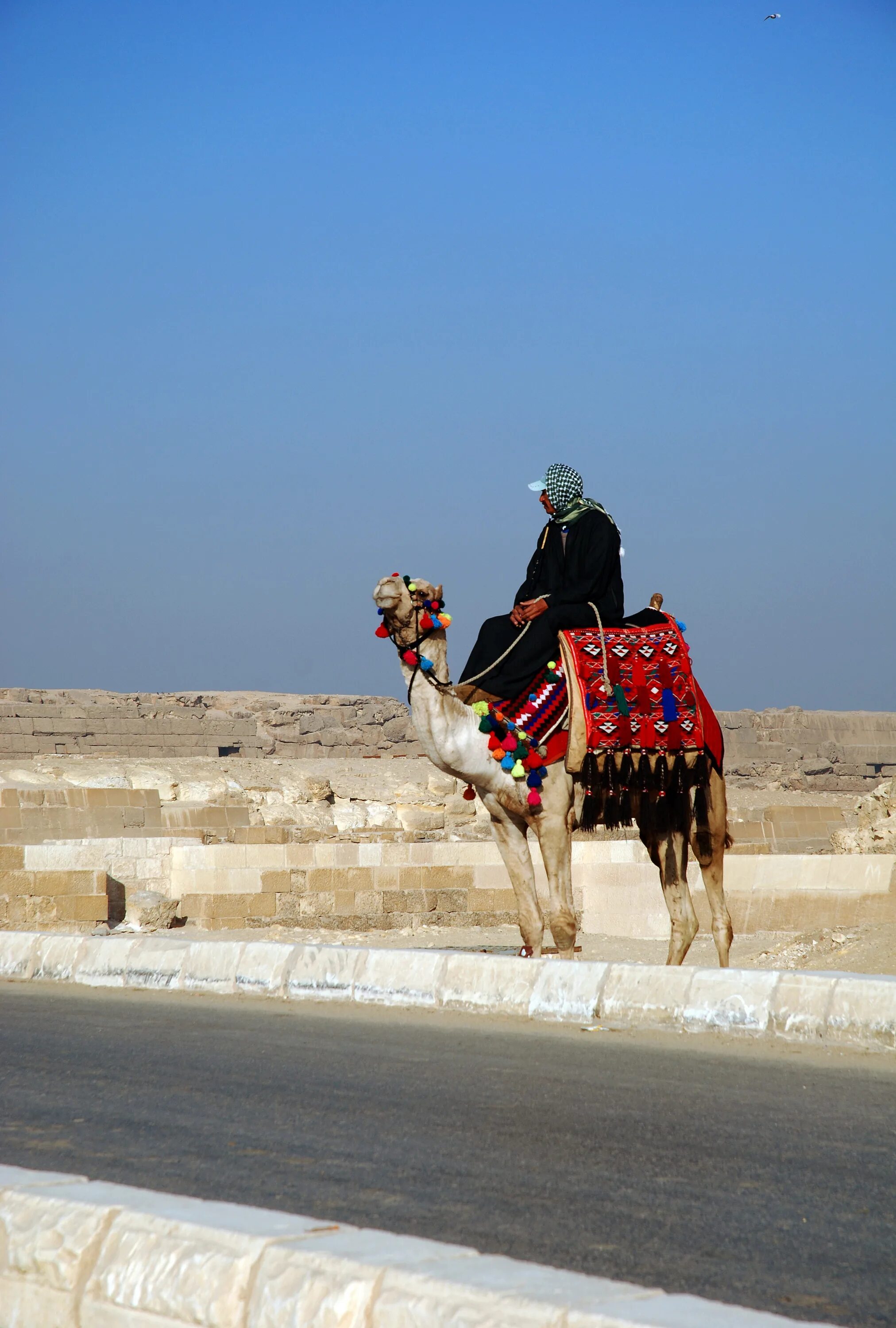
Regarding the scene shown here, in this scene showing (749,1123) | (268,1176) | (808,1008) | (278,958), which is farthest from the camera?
(278,958)

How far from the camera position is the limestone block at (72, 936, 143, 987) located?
9.39 meters

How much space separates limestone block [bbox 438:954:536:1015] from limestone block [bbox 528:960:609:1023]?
46mm

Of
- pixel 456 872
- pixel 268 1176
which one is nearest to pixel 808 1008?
pixel 268 1176

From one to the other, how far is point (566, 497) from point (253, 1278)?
279 inches

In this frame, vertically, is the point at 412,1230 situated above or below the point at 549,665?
below

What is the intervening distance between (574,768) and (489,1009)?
65.7 inches

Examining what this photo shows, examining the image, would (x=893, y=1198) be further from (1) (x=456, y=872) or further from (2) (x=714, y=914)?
(1) (x=456, y=872)

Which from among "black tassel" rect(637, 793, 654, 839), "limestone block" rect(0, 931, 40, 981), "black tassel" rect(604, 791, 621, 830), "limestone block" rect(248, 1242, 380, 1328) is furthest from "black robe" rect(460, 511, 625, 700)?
"limestone block" rect(248, 1242, 380, 1328)

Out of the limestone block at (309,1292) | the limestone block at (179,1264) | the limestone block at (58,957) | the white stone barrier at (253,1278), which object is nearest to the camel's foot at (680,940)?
the limestone block at (58,957)

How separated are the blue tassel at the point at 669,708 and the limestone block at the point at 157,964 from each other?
3222 millimetres

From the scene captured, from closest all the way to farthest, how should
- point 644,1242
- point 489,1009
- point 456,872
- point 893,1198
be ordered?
point 644,1242, point 893,1198, point 489,1009, point 456,872

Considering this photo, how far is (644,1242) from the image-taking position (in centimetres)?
355

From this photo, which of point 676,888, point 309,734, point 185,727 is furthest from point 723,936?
point 309,734

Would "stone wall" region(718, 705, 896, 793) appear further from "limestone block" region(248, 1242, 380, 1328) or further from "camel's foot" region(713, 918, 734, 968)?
"limestone block" region(248, 1242, 380, 1328)
